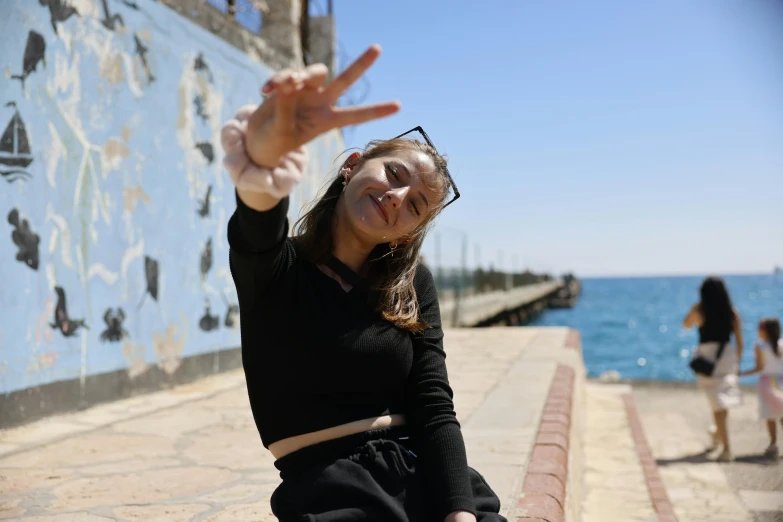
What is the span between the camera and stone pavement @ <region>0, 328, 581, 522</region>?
2.94 metres

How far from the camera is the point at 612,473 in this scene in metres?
5.33

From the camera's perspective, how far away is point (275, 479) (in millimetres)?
3377

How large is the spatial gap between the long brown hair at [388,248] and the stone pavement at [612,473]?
2.89 meters

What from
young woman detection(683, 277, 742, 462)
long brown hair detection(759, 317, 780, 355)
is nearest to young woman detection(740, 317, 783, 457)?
long brown hair detection(759, 317, 780, 355)

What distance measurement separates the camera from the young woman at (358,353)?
1.64 metres

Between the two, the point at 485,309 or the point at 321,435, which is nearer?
the point at 321,435

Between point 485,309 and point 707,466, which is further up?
point 707,466

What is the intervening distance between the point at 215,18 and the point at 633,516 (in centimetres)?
566

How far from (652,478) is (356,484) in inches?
162

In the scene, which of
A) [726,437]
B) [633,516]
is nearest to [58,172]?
[633,516]

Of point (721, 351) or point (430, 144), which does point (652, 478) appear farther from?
point (430, 144)

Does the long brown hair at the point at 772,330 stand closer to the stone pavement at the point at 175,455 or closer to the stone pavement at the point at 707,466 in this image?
the stone pavement at the point at 707,466

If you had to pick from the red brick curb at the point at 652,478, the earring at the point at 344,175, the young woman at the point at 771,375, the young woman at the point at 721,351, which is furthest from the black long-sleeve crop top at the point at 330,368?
the young woman at the point at 771,375

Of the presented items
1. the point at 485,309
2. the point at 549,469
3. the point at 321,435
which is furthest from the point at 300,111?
the point at 485,309
